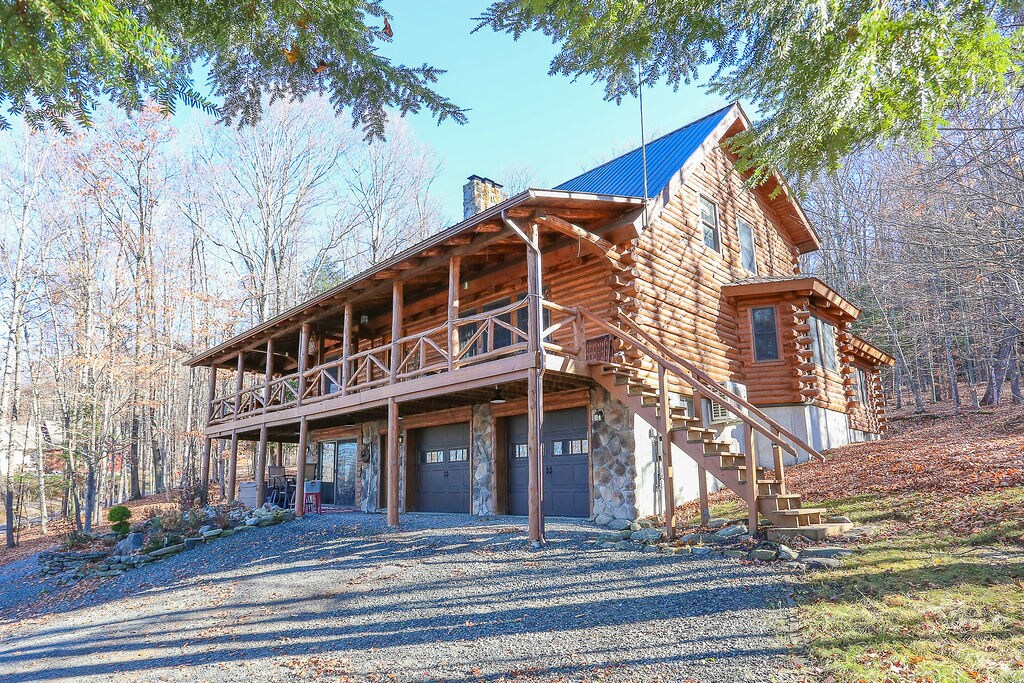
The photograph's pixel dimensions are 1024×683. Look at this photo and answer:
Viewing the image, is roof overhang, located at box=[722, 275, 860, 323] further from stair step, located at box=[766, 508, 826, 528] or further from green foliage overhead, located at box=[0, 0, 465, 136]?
green foliage overhead, located at box=[0, 0, 465, 136]

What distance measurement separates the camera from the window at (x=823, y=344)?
52.2ft

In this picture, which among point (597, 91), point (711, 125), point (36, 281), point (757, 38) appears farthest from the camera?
point (36, 281)

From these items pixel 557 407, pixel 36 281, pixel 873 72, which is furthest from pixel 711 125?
pixel 36 281

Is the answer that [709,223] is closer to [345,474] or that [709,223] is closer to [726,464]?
[726,464]

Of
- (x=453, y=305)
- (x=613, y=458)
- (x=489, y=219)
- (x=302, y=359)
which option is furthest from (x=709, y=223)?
(x=302, y=359)

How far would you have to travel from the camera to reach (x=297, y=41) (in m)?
4.15

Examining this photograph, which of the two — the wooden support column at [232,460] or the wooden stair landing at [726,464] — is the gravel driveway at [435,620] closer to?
the wooden stair landing at [726,464]

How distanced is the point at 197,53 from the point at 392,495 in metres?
9.58

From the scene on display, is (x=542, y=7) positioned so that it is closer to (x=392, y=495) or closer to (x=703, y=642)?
(x=703, y=642)

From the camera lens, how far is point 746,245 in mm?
17453

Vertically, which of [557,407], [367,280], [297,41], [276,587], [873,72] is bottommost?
[276,587]

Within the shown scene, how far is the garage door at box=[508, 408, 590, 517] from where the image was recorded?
12.5 m

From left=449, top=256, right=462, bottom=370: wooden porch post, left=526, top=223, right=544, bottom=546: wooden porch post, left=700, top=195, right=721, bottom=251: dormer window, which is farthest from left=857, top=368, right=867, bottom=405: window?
left=449, top=256, right=462, bottom=370: wooden porch post

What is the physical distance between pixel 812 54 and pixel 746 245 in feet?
46.3
